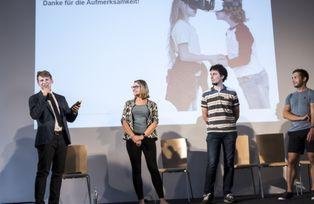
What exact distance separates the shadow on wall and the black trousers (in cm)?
138

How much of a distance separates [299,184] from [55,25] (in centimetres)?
376

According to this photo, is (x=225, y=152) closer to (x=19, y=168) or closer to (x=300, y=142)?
(x=300, y=142)

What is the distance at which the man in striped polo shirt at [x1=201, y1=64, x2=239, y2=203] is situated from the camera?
435 centimetres

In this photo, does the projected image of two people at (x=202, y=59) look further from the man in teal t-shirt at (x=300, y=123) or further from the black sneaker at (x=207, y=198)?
the black sneaker at (x=207, y=198)

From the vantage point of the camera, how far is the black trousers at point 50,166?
150 inches

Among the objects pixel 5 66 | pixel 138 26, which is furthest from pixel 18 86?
pixel 138 26

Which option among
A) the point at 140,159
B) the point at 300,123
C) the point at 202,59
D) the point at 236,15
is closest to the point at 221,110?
the point at 300,123

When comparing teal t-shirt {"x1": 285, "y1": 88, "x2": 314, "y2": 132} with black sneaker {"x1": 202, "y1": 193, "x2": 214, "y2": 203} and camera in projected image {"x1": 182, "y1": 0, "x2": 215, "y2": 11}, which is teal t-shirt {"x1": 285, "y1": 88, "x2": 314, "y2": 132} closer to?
black sneaker {"x1": 202, "y1": 193, "x2": 214, "y2": 203}

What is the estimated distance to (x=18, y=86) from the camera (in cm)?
541

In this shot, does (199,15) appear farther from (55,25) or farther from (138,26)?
(55,25)

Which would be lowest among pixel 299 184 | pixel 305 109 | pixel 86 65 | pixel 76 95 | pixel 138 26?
pixel 299 184

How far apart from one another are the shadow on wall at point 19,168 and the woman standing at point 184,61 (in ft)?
6.35

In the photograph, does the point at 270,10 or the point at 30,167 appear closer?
the point at 30,167

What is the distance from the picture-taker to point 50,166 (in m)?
3.92
